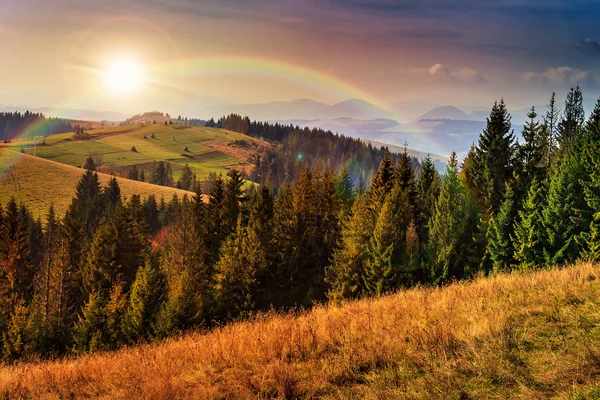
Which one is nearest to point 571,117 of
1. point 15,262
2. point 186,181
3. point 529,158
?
point 529,158

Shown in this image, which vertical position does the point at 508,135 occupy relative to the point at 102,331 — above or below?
above

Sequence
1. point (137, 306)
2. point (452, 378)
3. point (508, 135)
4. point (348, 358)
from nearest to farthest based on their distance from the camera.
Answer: point (452, 378) < point (348, 358) < point (137, 306) < point (508, 135)

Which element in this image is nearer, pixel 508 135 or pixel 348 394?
pixel 348 394

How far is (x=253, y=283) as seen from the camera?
155 ft

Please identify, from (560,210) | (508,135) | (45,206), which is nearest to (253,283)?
(560,210)

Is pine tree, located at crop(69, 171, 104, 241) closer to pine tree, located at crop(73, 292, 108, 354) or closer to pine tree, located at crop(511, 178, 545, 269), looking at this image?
pine tree, located at crop(73, 292, 108, 354)

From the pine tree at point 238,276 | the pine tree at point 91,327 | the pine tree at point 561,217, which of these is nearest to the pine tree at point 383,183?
the pine tree at point 238,276

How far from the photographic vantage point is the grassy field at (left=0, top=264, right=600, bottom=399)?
5.75 m

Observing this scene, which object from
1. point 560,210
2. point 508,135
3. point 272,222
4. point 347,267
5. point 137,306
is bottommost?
point 137,306

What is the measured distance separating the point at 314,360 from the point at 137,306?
3389cm

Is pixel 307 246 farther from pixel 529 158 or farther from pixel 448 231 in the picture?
pixel 529 158

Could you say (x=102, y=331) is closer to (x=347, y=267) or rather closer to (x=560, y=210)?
(x=347, y=267)

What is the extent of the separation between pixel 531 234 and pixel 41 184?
143982 millimetres

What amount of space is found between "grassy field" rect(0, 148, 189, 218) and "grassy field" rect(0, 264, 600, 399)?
12143 cm
